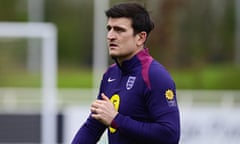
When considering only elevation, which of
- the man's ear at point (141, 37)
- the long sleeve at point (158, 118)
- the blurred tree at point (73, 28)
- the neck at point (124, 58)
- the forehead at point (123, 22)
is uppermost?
the forehead at point (123, 22)

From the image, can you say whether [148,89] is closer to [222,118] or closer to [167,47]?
[222,118]

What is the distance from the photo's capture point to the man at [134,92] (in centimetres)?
554

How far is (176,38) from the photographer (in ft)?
85.5

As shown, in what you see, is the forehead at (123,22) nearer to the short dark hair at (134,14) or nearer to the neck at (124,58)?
the short dark hair at (134,14)

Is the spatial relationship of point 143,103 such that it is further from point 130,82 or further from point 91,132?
point 91,132

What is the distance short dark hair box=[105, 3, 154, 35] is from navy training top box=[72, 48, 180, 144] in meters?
0.16

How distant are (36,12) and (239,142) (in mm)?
13433

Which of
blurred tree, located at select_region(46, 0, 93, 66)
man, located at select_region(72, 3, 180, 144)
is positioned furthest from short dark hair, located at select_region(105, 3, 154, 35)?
blurred tree, located at select_region(46, 0, 93, 66)

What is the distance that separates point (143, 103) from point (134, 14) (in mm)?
493

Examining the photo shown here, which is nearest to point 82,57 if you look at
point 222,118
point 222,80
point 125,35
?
point 222,80

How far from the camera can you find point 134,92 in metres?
5.66

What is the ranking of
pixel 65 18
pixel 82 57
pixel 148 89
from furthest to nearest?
pixel 65 18
pixel 82 57
pixel 148 89

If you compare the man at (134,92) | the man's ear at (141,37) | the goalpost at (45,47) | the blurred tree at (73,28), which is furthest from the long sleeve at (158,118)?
the blurred tree at (73,28)

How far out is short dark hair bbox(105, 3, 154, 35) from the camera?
5.71m
